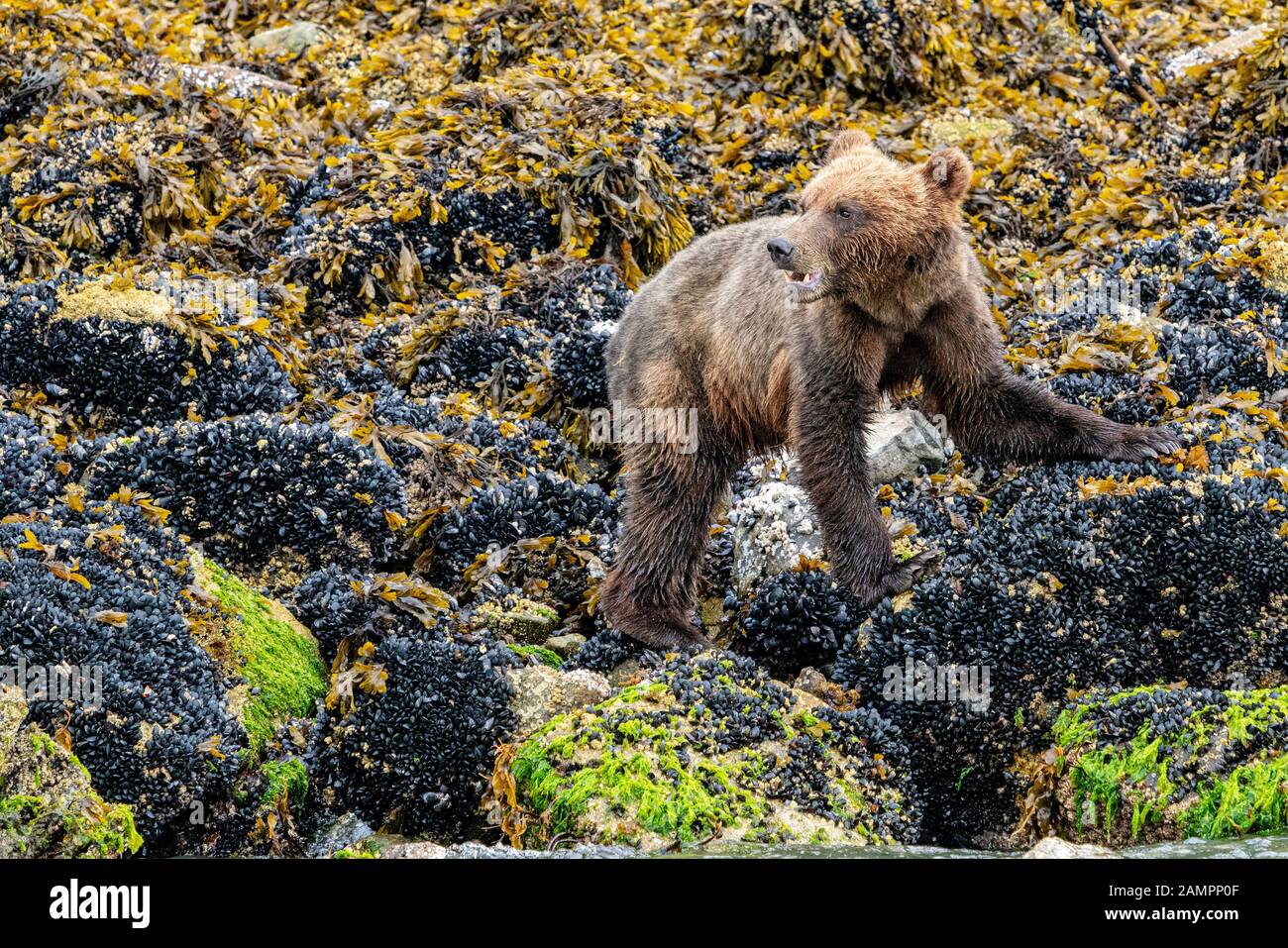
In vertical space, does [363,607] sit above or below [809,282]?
below

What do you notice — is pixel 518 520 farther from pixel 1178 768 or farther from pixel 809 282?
pixel 1178 768

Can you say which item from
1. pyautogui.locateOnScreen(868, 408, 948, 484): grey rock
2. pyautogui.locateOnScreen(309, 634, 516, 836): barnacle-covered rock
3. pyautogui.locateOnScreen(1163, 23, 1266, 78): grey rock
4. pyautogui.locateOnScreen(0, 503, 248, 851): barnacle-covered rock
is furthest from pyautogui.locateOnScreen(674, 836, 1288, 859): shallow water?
pyautogui.locateOnScreen(1163, 23, 1266, 78): grey rock

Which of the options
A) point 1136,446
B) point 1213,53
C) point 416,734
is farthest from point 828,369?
point 1213,53

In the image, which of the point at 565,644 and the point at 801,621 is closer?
the point at 801,621

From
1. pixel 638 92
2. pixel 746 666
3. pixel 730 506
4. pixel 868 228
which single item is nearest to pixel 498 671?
pixel 746 666

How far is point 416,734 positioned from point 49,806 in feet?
4.85

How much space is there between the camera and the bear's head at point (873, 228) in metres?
6.21

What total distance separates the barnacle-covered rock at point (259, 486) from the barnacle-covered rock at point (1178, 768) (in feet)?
12.3

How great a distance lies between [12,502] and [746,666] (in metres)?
3.60

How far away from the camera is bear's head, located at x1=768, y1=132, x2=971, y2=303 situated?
6.21 metres

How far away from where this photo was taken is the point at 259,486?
750 centimetres

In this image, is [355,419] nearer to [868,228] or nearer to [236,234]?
[236,234]

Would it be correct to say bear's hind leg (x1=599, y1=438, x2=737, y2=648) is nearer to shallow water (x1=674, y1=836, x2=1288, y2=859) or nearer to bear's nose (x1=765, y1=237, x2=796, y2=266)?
bear's nose (x1=765, y1=237, x2=796, y2=266)
